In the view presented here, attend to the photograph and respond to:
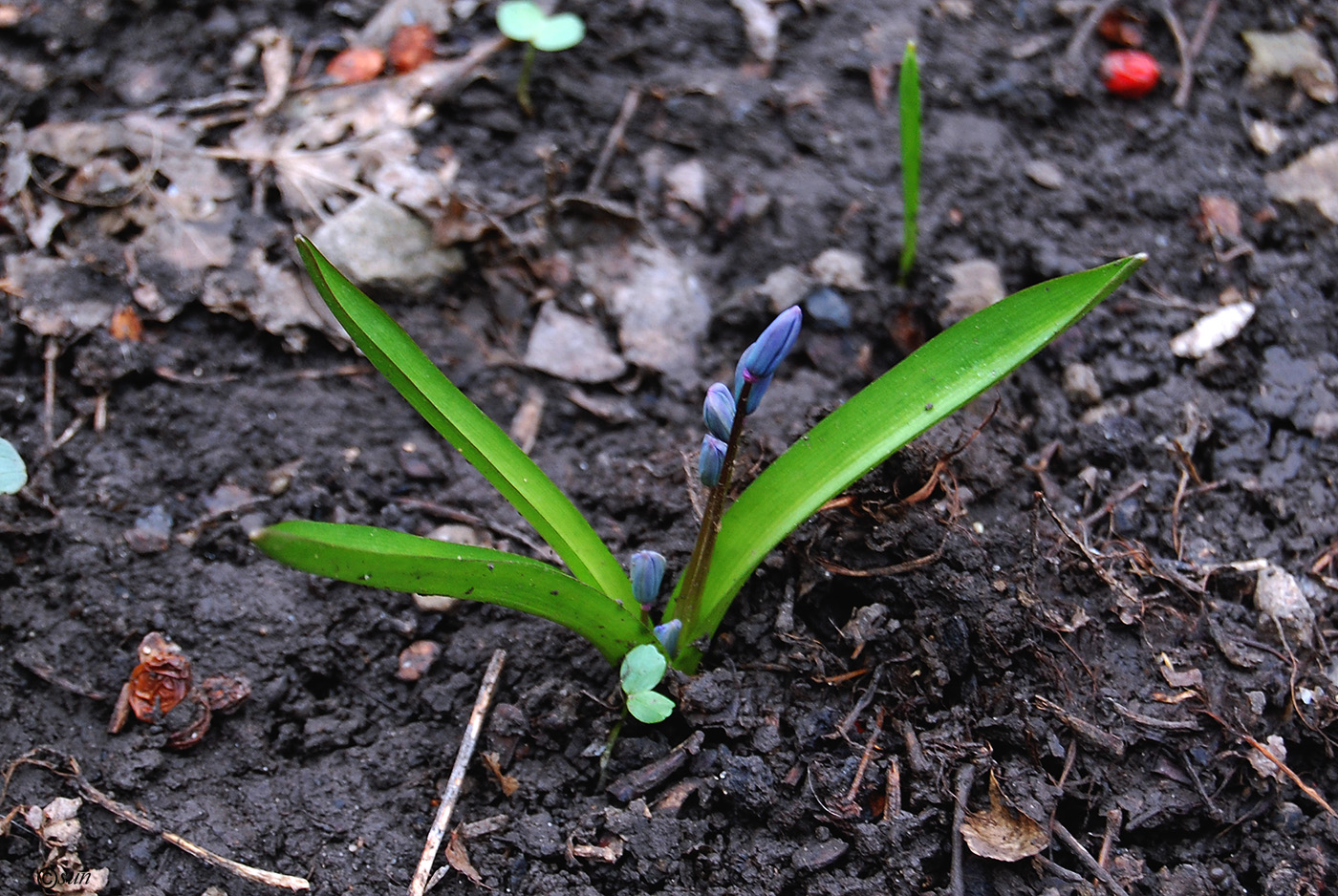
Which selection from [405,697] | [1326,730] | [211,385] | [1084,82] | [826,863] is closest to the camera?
[826,863]

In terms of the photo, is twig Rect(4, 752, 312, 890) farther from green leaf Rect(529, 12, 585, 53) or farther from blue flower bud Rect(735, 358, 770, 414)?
green leaf Rect(529, 12, 585, 53)

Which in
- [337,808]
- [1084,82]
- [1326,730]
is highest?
[1084,82]

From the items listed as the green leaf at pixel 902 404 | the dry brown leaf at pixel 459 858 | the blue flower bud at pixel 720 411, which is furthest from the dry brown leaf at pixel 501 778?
the blue flower bud at pixel 720 411

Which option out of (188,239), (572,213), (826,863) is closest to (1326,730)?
(826,863)

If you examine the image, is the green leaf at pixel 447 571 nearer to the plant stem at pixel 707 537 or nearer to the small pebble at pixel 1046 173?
the plant stem at pixel 707 537

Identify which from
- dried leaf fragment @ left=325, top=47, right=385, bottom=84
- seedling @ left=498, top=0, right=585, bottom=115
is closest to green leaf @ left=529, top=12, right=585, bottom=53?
seedling @ left=498, top=0, right=585, bottom=115

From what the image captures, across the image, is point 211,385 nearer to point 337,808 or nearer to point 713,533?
point 337,808

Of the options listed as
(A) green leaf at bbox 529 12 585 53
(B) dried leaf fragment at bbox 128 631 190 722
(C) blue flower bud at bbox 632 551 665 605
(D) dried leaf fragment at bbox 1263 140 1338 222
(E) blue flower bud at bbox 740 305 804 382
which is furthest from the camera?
(A) green leaf at bbox 529 12 585 53

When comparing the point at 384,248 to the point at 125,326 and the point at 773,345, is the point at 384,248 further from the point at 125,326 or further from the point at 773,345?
the point at 773,345
